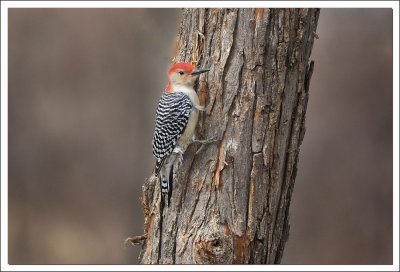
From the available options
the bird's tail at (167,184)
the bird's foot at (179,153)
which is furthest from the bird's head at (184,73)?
the bird's tail at (167,184)

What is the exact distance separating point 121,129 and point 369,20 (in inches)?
73.9

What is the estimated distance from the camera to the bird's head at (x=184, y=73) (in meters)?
3.45

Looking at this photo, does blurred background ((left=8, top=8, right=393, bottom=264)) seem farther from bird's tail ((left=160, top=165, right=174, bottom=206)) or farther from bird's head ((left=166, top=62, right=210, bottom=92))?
bird's tail ((left=160, top=165, right=174, bottom=206))

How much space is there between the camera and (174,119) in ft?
11.8

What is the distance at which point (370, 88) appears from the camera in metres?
3.51

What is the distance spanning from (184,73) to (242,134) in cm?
53

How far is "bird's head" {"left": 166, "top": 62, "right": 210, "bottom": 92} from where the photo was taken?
3449 millimetres

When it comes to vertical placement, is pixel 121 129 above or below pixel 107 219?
above

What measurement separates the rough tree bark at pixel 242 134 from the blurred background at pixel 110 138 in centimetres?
24

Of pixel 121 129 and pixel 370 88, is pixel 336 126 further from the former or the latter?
pixel 121 129


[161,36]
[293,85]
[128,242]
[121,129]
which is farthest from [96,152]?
[293,85]

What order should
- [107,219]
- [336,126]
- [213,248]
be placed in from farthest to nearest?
[107,219], [336,126], [213,248]

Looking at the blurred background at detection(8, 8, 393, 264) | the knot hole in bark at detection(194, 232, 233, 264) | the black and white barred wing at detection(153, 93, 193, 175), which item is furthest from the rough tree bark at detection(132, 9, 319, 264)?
the blurred background at detection(8, 8, 393, 264)

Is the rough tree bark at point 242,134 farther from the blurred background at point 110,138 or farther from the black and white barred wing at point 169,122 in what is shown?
the blurred background at point 110,138
